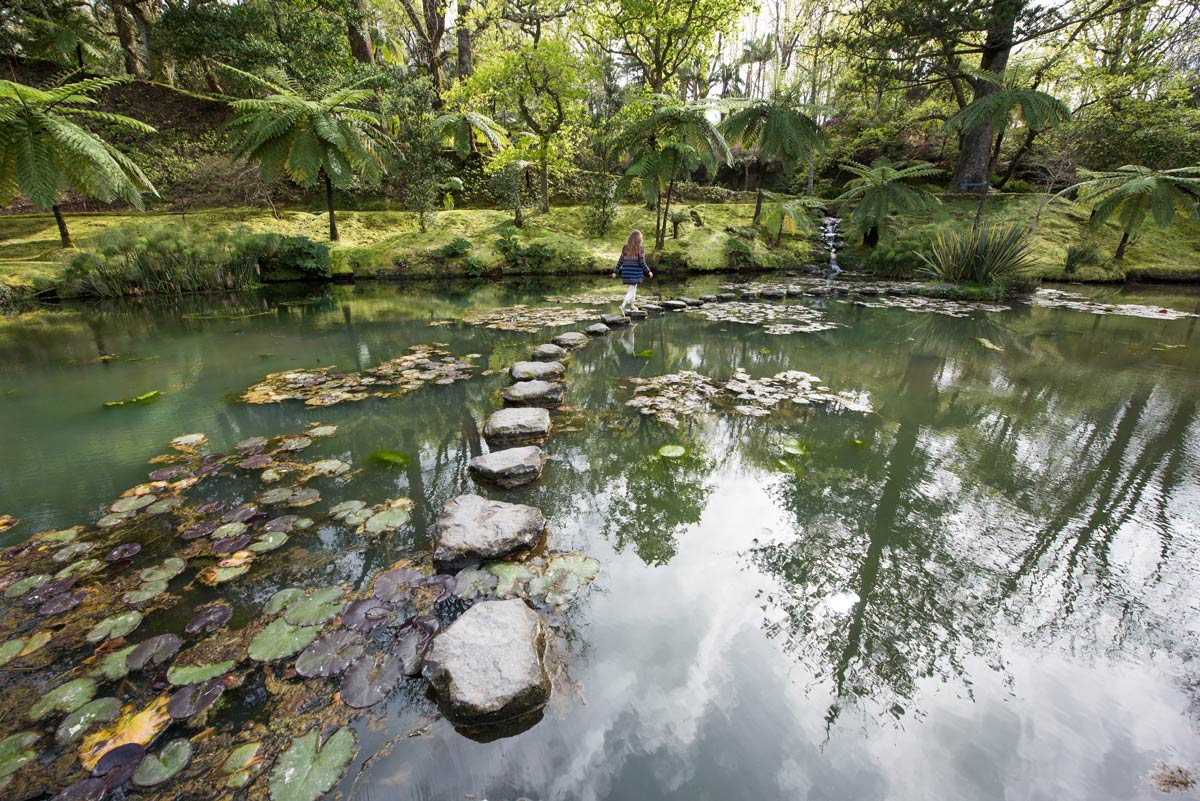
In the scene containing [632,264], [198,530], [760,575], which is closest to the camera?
[760,575]

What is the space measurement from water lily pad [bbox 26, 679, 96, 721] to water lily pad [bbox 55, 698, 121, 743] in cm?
3

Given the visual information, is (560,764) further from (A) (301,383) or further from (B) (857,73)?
(B) (857,73)

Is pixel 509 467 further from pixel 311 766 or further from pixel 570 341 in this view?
pixel 570 341

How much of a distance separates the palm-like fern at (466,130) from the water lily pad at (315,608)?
12.4 metres

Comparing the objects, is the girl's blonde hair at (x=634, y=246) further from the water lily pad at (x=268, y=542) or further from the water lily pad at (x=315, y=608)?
the water lily pad at (x=315, y=608)

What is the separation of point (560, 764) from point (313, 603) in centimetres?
114

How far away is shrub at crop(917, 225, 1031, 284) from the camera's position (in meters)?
9.02

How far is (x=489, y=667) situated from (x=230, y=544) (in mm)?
1504

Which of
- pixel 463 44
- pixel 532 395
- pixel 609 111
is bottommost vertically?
pixel 532 395

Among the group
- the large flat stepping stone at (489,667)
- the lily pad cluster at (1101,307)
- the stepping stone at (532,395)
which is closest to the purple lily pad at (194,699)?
the large flat stepping stone at (489,667)

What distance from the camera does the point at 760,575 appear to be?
2.05 meters

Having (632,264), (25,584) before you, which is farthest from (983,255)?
(25,584)

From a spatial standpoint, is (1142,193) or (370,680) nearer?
(370,680)

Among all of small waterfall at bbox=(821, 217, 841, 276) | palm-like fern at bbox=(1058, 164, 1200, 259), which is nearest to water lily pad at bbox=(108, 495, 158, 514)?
small waterfall at bbox=(821, 217, 841, 276)
